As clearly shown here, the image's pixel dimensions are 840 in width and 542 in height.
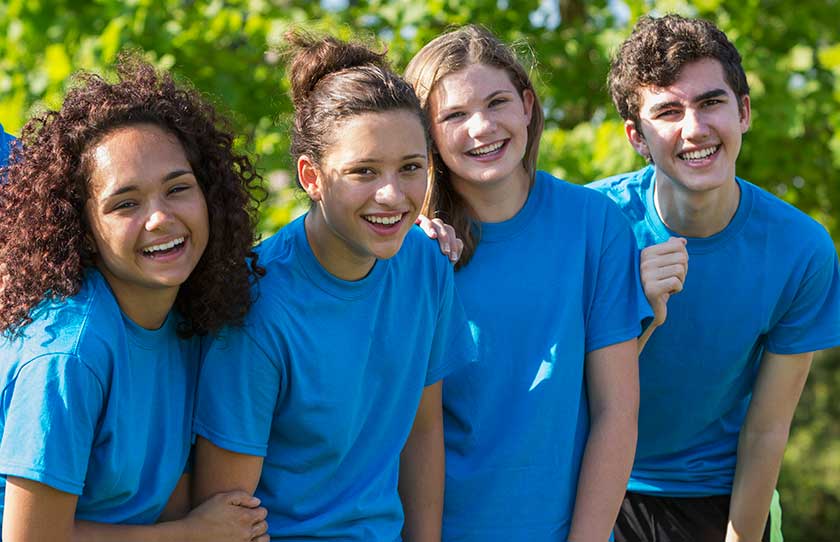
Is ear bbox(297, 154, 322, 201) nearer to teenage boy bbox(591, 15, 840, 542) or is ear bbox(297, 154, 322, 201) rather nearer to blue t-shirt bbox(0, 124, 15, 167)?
blue t-shirt bbox(0, 124, 15, 167)

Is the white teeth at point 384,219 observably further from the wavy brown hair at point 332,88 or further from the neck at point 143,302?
the neck at point 143,302

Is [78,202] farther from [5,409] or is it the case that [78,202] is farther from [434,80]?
[434,80]

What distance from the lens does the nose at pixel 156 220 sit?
7.91 ft

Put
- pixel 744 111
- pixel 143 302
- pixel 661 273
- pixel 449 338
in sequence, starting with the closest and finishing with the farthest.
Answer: pixel 143 302
pixel 449 338
pixel 661 273
pixel 744 111

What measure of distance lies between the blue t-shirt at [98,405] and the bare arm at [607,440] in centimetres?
108

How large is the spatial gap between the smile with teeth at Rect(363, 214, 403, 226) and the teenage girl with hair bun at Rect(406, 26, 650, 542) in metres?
0.41

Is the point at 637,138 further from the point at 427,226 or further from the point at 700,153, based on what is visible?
the point at 427,226

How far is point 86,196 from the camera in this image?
2.42 metres

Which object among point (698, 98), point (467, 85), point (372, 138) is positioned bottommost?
point (372, 138)

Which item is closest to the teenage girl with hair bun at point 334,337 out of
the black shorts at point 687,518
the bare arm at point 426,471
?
the bare arm at point 426,471

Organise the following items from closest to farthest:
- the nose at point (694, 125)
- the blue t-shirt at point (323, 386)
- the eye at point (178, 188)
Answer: the eye at point (178, 188) → the blue t-shirt at point (323, 386) → the nose at point (694, 125)

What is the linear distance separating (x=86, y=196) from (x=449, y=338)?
3.37 ft

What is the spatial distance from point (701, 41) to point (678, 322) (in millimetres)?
882

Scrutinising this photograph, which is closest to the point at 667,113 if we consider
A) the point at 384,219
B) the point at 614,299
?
the point at 614,299
